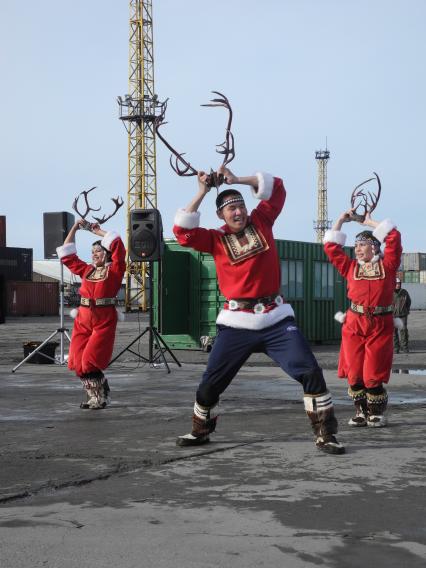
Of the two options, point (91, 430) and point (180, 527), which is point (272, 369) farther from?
point (180, 527)

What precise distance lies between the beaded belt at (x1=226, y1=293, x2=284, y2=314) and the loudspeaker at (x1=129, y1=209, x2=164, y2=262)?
7.55m

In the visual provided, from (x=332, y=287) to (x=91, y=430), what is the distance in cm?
1662

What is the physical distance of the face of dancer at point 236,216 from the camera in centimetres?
670

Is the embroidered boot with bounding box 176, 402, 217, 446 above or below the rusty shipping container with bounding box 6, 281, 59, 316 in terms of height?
above

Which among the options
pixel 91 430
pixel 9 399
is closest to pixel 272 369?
pixel 9 399

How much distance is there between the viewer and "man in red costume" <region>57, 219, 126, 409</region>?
9297mm

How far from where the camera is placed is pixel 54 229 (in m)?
14.5

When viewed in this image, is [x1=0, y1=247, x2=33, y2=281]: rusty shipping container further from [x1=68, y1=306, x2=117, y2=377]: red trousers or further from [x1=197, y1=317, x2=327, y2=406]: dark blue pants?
[x1=197, y1=317, x2=327, y2=406]: dark blue pants

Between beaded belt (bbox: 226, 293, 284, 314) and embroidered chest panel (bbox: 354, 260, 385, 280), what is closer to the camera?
beaded belt (bbox: 226, 293, 284, 314)

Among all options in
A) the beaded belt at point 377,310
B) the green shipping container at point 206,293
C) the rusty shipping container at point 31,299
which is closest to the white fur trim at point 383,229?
the beaded belt at point 377,310

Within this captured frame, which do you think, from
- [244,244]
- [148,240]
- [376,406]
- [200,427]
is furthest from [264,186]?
[148,240]

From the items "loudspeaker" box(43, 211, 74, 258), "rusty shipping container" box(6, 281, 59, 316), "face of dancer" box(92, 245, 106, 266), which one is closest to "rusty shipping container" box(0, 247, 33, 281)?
"rusty shipping container" box(6, 281, 59, 316)

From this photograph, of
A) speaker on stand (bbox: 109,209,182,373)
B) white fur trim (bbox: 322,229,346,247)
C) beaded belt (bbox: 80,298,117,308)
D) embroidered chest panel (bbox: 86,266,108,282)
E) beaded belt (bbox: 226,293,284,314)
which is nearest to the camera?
beaded belt (bbox: 226,293,284,314)

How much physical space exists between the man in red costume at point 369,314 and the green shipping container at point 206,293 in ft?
35.1
